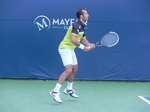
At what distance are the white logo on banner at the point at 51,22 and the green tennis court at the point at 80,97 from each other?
51.5 inches

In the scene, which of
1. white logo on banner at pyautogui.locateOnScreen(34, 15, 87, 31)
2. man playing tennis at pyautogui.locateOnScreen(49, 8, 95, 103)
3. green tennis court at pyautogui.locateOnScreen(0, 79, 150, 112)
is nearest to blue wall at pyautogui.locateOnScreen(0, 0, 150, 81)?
white logo on banner at pyautogui.locateOnScreen(34, 15, 87, 31)

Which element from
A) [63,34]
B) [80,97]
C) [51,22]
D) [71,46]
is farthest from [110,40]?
[51,22]

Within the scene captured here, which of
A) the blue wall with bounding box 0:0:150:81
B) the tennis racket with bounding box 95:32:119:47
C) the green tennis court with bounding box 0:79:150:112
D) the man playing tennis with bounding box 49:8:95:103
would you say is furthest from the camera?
the blue wall with bounding box 0:0:150:81

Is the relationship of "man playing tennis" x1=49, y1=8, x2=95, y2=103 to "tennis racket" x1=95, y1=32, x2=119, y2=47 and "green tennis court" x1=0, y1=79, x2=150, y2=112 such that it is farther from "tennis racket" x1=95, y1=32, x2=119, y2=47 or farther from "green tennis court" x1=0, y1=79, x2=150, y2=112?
"tennis racket" x1=95, y1=32, x2=119, y2=47

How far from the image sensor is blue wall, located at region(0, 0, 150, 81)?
8187 mm

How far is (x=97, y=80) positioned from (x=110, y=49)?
820 mm

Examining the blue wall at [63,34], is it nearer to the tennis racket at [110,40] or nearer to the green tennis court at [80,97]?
the green tennis court at [80,97]

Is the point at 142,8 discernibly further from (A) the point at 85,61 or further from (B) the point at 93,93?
(B) the point at 93,93

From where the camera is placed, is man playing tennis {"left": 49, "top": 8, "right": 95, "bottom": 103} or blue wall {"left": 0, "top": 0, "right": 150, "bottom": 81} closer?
man playing tennis {"left": 49, "top": 8, "right": 95, "bottom": 103}

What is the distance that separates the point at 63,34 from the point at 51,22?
40 cm

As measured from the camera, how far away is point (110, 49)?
834cm

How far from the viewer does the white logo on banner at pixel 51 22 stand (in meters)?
8.22

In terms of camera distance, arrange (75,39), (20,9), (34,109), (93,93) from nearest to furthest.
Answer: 1. (34,109)
2. (75,39)
3. (93,93)
4. (20,9)

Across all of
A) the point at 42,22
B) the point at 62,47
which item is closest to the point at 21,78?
the point at 42,22
